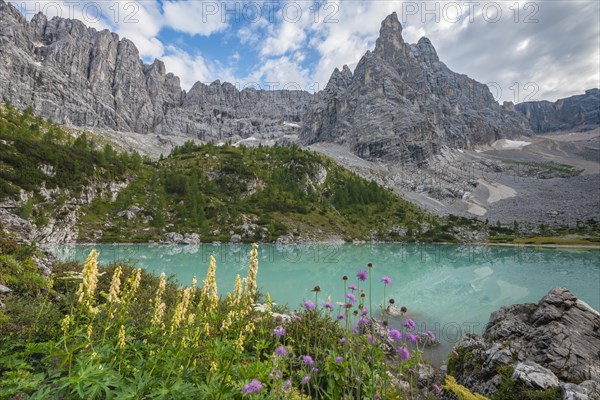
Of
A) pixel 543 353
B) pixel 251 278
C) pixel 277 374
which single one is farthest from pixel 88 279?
pixel 543 353

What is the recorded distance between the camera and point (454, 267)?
144 feet

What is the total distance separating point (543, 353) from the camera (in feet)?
29.8

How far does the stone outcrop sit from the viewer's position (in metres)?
7.05

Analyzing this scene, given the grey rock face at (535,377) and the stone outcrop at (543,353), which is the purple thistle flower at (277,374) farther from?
the grey rock face at (535,377)

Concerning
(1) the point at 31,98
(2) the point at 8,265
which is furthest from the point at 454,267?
(1) the point at 31,98

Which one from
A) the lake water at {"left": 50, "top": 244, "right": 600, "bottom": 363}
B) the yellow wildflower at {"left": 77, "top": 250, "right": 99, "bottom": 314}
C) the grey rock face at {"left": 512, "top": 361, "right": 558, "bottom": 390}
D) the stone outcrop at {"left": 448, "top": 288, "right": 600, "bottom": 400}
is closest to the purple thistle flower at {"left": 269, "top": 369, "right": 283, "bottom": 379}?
the yellow wildflower at {"left": 77, "top": 250, "right": 99, "bottom": 314}

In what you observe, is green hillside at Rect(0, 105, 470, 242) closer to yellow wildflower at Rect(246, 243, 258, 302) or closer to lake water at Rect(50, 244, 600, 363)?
lake water at Rect(50, 244, 600, 363)

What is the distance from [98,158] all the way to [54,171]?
58.5 feet

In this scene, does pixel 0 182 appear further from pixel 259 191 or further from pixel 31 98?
pixel 31 98

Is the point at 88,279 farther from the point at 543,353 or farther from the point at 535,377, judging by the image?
the point at 543,353

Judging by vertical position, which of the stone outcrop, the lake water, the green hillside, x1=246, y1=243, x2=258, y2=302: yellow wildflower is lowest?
the lake water

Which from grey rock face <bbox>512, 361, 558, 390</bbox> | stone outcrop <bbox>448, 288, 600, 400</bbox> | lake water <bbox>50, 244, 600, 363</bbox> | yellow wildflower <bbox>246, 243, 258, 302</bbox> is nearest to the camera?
yellow wildflower <bbox>246, 243, 258, 302</bbox>

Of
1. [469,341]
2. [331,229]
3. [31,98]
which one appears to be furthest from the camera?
[31,98]

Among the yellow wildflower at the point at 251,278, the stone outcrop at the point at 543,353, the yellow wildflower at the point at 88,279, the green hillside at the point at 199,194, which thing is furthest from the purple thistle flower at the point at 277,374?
the green hillside at the point at 199,194
